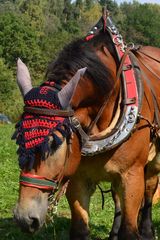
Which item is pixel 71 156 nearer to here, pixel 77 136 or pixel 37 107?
pixel 77 136

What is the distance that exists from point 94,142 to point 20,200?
74 centimetres

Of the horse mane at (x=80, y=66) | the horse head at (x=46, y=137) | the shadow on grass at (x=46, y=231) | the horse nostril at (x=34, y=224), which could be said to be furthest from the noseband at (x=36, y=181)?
the shadow on grass at (x=46, y=231)

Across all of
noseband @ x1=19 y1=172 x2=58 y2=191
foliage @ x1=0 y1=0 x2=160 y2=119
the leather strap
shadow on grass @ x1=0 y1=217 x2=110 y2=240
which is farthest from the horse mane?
foliage @ x1=0 y1=0 x2=160 y2=119

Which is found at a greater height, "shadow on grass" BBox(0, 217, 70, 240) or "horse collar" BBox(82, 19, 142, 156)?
"horse collar" BBox(82, 19, 142, 156)

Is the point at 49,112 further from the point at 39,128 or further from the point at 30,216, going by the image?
the point at 30,216

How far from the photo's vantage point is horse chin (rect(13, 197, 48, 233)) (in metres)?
2.88

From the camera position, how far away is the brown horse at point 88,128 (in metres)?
2.95

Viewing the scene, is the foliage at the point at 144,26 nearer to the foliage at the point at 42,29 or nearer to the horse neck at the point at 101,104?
the foliage at the point at 42,29

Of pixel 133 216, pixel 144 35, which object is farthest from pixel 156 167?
pixel 144 35

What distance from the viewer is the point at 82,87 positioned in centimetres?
326

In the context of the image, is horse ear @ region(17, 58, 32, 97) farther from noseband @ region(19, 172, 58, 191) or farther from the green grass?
the green grass

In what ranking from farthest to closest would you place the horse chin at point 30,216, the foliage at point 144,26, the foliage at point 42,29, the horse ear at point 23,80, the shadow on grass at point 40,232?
the foliage at point 144,26 → the foliage at point 42,29 → the shadow on grass at point 40,232 → the horse ear at point 23,80 → the horse chin at point 30,216

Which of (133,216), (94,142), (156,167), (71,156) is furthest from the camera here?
(156,167)

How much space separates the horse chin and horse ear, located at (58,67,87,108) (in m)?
0.61
